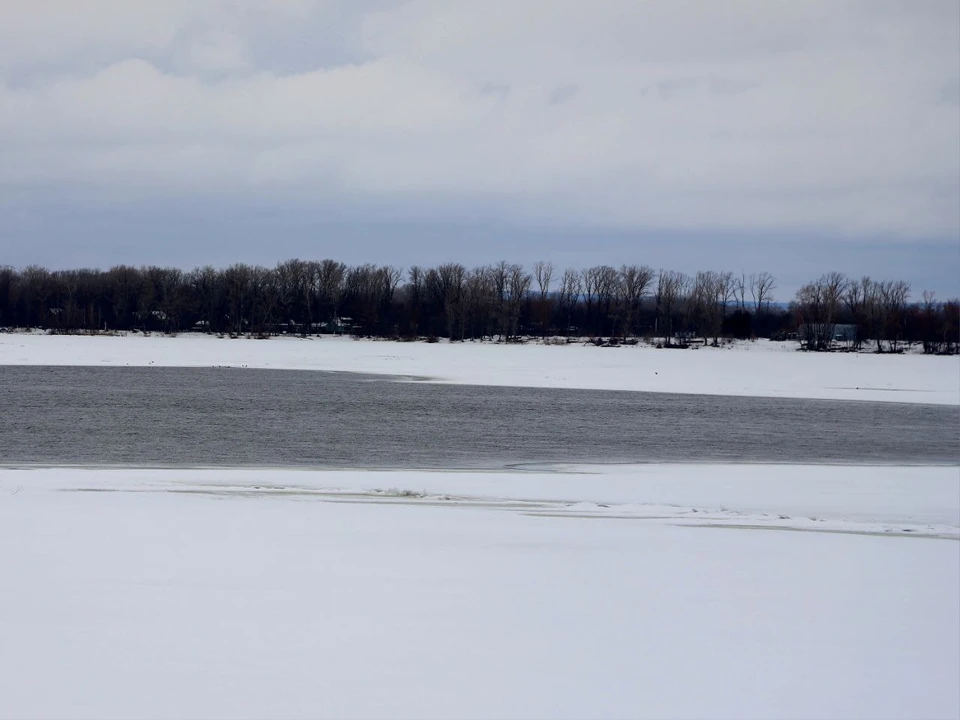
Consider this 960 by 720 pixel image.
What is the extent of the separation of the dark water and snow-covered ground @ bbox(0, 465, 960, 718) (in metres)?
4.87

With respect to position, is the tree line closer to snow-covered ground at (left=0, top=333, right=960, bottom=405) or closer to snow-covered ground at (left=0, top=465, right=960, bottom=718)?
snow-covered ground at (left=0, top=333, right=960, bottom=405)

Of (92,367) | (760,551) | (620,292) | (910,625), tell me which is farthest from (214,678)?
(620,292)

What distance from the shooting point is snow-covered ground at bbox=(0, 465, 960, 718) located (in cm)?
455

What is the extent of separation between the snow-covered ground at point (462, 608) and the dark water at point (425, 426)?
4873mm

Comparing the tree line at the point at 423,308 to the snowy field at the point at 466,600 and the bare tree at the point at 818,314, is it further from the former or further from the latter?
the snowy field at the point at 466,600

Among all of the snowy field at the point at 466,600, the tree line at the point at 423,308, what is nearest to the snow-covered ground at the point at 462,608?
the snowy field at the point at 466,600

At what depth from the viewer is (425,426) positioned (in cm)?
1817

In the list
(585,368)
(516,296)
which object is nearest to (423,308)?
(516,296)

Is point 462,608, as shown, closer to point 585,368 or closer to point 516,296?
point 585,368

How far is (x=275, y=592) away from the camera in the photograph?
231 inches

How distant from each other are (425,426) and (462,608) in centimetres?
1247

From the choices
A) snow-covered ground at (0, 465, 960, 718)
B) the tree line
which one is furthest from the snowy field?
the tree line

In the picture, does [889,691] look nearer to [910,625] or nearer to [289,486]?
[910,625]

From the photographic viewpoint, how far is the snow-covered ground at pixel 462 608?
455 cm
